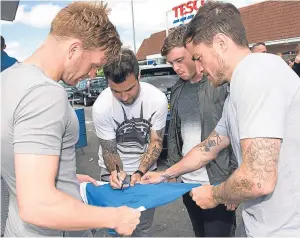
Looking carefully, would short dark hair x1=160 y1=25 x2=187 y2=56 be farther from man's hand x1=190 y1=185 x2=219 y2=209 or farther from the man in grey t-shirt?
man's hand x1=190 y1=185 x2=219 y2=209

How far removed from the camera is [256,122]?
1.49 m

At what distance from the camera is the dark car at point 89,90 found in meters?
21.7

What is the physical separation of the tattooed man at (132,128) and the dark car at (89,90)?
18.2 m

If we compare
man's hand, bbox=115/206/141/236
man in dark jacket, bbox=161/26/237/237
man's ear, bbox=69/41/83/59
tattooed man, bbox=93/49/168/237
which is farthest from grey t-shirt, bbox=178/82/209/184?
man's ear, bbox=69/41/83/59

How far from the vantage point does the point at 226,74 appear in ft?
6.03

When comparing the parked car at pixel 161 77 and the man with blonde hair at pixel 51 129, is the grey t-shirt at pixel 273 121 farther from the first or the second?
the parked car at pixel 161 77

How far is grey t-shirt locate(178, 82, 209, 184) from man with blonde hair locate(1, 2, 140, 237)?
1.49m

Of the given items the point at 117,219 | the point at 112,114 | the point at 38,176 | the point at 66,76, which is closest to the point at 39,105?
the point at 38,176

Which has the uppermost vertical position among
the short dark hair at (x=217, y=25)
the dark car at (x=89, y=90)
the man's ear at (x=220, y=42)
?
the short dark hair at (x=217, y=25)

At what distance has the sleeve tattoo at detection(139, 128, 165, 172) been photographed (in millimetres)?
3076

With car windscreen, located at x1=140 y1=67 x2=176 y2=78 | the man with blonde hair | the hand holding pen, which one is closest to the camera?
the man with blonde hair

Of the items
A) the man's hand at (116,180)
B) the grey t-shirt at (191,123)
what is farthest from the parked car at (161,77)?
the man's hand at (116,180)

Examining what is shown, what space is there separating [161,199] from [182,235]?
181cm

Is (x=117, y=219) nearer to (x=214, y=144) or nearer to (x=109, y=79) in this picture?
(x=214, y=144)
